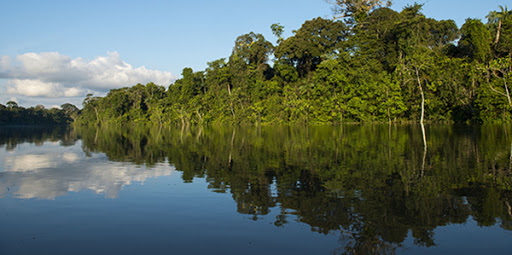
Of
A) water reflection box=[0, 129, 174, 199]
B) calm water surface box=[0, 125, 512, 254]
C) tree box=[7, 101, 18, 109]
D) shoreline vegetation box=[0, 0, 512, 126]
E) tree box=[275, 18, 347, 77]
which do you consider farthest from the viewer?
tree box=[7, 101, 18, 109]

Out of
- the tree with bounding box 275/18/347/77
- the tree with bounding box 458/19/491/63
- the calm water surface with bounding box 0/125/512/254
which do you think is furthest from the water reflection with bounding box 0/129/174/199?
the tree with bounding box 275/18/347/77

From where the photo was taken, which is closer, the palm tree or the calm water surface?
the calm water surface

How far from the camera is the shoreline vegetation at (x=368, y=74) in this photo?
57375mm

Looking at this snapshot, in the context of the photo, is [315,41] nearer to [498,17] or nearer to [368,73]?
[368,73]

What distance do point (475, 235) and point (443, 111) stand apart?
62.0m

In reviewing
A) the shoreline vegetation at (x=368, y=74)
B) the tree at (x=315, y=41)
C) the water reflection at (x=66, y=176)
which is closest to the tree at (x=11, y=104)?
the shoreline vegetation at (x=368, y=74)

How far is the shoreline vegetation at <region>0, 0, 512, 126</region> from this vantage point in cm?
5738

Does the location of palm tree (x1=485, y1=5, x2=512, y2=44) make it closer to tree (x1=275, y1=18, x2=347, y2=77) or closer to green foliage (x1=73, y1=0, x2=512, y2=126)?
green foliage (x1=73, y1=0, x2=512, y2=126)

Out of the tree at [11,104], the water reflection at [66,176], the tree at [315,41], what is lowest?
the water reflection at [66,176]

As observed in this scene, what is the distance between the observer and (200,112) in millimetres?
107625

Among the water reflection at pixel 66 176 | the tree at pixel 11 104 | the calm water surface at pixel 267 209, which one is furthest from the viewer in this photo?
the tree at pixel 11 104

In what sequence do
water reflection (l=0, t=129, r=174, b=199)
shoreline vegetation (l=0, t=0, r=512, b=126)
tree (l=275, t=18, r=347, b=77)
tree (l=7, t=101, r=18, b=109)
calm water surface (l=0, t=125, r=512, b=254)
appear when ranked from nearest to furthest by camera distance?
calm water surface (l=0, t=125, r=512, b=254) < water reflection (l=0, t=129, r=174, b=199) < shoreline vegetation (l=0, t=0, r=512, b=126) < tree (l=275, t=18, r=347, b=77) < tree (l=7, t=101, r=18, b=109)

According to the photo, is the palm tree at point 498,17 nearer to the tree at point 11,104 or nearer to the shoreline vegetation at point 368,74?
the shoreline vegetation at point 368,74

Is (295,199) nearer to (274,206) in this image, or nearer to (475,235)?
(274,206)
